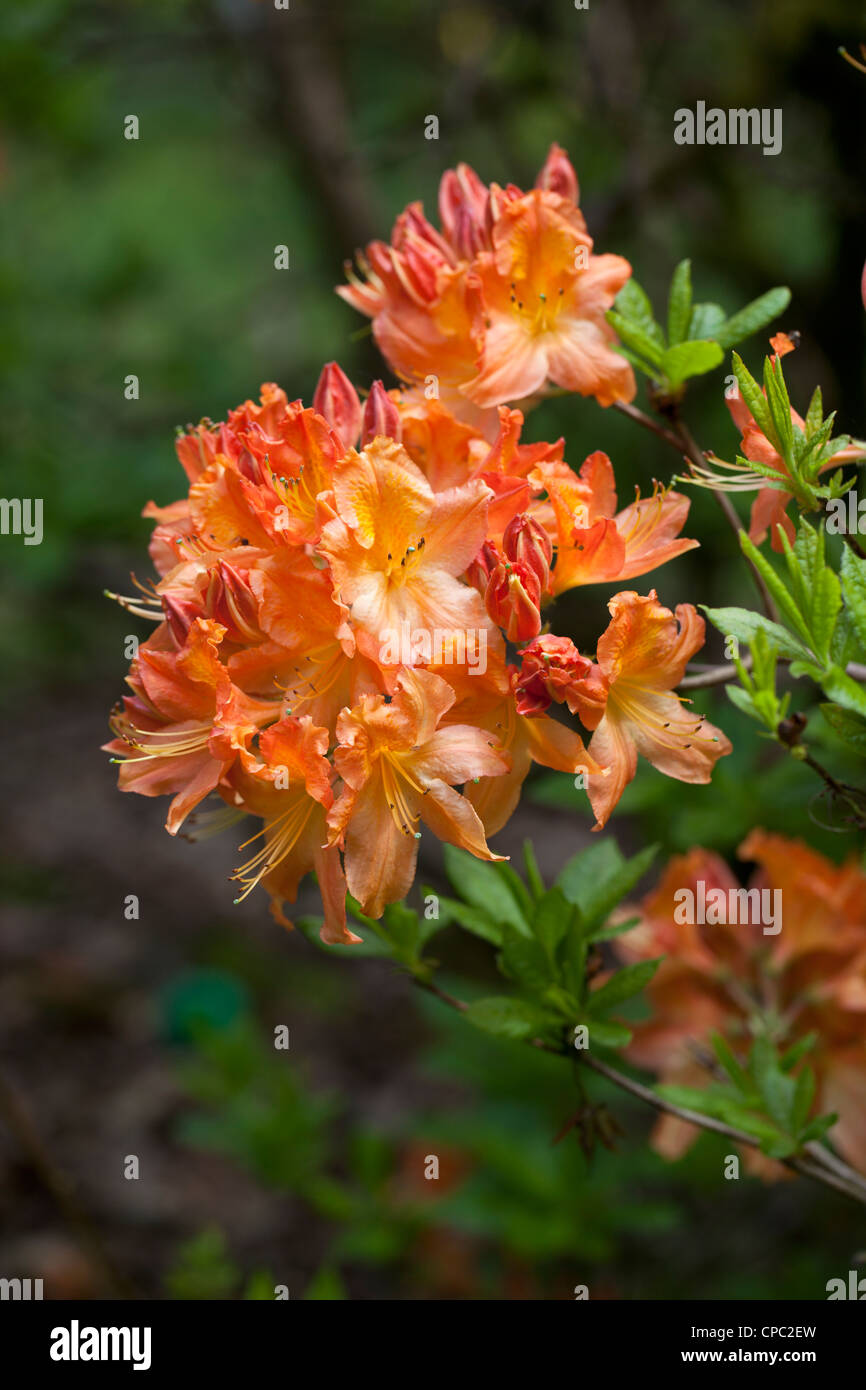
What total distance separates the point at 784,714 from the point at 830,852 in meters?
1.01

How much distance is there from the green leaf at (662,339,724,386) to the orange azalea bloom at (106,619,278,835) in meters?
0.59

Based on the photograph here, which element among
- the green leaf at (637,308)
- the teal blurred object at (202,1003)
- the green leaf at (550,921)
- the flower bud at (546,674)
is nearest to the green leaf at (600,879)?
the green leaf at (550,921)

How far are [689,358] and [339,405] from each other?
391mm

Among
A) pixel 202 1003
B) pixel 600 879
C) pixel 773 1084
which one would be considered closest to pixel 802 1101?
pixel 773 1084

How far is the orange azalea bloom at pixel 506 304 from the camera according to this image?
1.27 m

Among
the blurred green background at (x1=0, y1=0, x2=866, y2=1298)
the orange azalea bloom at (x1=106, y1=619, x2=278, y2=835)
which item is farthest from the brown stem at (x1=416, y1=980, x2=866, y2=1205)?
the blurred green background at (x1=0, y1=0, x2=866, y2=1298)

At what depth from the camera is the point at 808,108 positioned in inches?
121

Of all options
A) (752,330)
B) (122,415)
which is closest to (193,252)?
(122,415)

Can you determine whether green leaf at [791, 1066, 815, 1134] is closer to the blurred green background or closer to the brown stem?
the brown stem

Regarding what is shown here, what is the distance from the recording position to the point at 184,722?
1.16 m

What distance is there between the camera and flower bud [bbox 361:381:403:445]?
1.15 metres

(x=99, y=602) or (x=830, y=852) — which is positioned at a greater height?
(x=99, y=602)

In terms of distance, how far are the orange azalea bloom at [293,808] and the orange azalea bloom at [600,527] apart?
1.03 ft

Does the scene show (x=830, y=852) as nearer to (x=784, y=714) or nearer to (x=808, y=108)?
(x=784, y=714)
